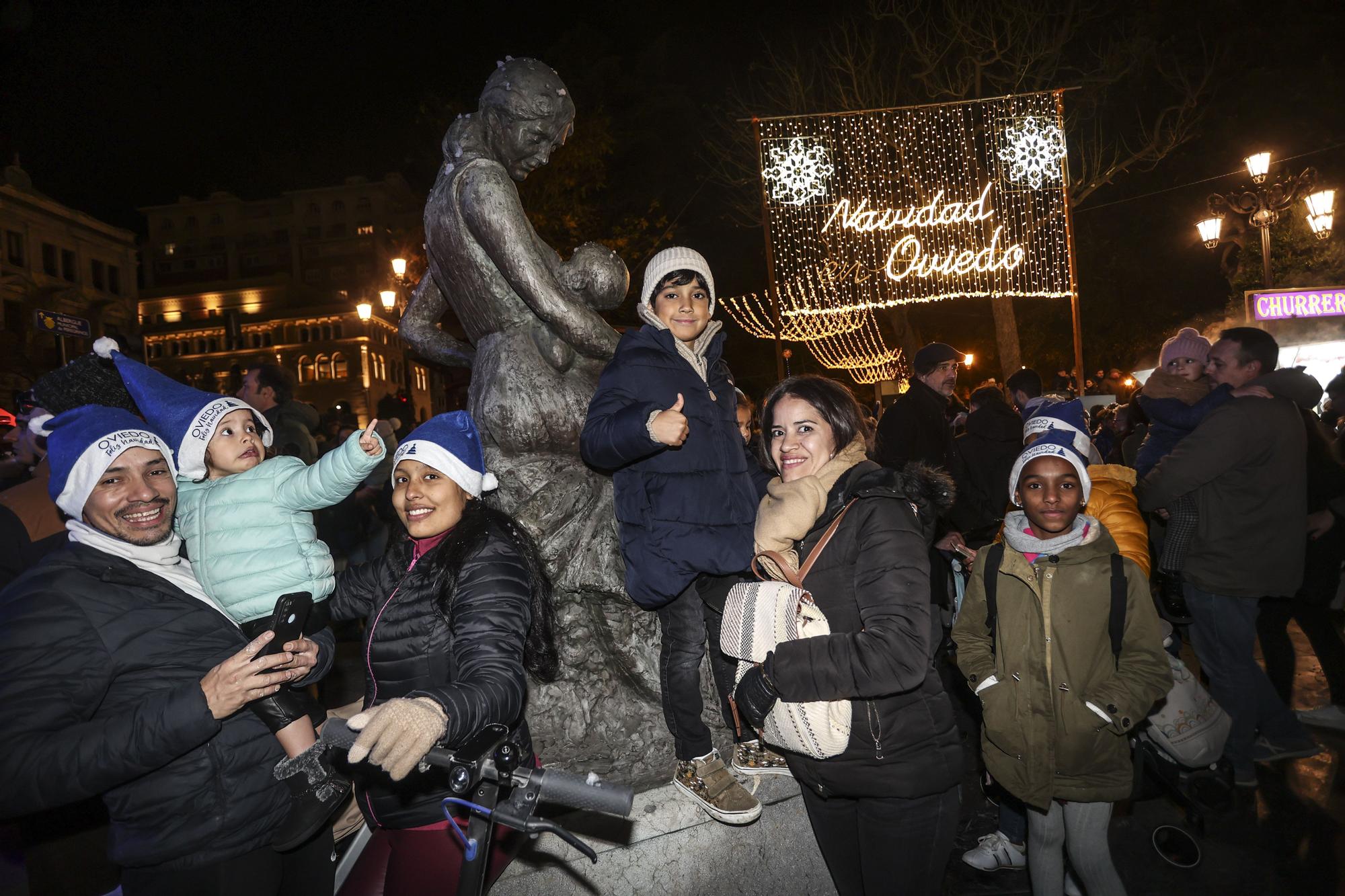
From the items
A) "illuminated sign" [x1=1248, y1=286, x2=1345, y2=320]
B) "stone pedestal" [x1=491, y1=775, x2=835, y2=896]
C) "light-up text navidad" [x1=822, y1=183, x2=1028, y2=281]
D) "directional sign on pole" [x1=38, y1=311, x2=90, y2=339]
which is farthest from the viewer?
"light-up text navidad" [x1=822, y1=183, x2=1028, y2=281]

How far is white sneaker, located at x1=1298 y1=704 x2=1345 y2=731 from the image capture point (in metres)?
4.91

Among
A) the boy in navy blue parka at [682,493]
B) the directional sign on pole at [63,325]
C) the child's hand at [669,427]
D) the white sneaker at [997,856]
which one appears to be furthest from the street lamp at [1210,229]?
the directional sign on pole at [63,325]

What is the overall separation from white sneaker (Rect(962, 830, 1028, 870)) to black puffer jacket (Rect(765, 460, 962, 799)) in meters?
1.75

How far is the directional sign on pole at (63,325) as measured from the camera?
8.19 metres

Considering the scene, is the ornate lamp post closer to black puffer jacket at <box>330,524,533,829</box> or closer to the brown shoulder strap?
the brown shoulder strap

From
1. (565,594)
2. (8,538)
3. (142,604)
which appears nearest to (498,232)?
(565,594)

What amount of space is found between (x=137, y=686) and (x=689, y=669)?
163 cm

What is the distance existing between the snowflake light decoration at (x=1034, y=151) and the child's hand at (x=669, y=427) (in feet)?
49.9

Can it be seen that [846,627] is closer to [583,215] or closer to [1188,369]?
[1188,369]

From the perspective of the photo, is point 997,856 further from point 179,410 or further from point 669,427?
point 179,410

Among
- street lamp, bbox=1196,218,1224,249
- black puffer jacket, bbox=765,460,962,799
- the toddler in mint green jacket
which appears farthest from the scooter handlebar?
street lamp, bbox=1196,218,1224,249

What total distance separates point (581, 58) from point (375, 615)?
1950 centimetres

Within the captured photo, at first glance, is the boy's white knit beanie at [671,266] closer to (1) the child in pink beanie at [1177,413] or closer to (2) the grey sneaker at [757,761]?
(2) the grey sneaker at [757,761]

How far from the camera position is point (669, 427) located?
2.42 m
